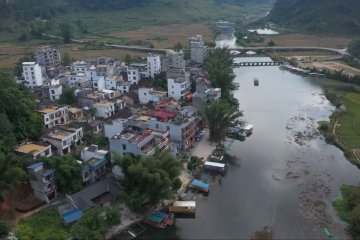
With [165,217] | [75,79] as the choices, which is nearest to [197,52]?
[75,79]

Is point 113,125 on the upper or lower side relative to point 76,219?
upper

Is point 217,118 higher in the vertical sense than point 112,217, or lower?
higher

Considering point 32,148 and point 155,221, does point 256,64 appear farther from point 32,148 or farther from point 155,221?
point 155,221

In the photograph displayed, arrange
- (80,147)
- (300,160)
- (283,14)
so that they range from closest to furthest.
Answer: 1. (80,147)
2. (300,160)
3. (283,14)

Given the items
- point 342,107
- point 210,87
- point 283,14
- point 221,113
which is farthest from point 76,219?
point 283,14

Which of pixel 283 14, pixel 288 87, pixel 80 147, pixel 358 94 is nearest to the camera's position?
pixel 80 147

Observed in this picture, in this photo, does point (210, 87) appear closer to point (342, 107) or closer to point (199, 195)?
point (342, 107)

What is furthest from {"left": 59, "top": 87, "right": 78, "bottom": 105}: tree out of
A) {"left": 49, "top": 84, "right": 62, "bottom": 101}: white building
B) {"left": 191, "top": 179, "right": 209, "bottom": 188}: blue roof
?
{"left": 191, "top": 179, "right": 209, "bottom": 188}: blue roof

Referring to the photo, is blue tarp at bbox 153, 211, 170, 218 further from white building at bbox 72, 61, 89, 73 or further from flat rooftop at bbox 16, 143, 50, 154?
white building at bbox 72, 61, 89, 73
